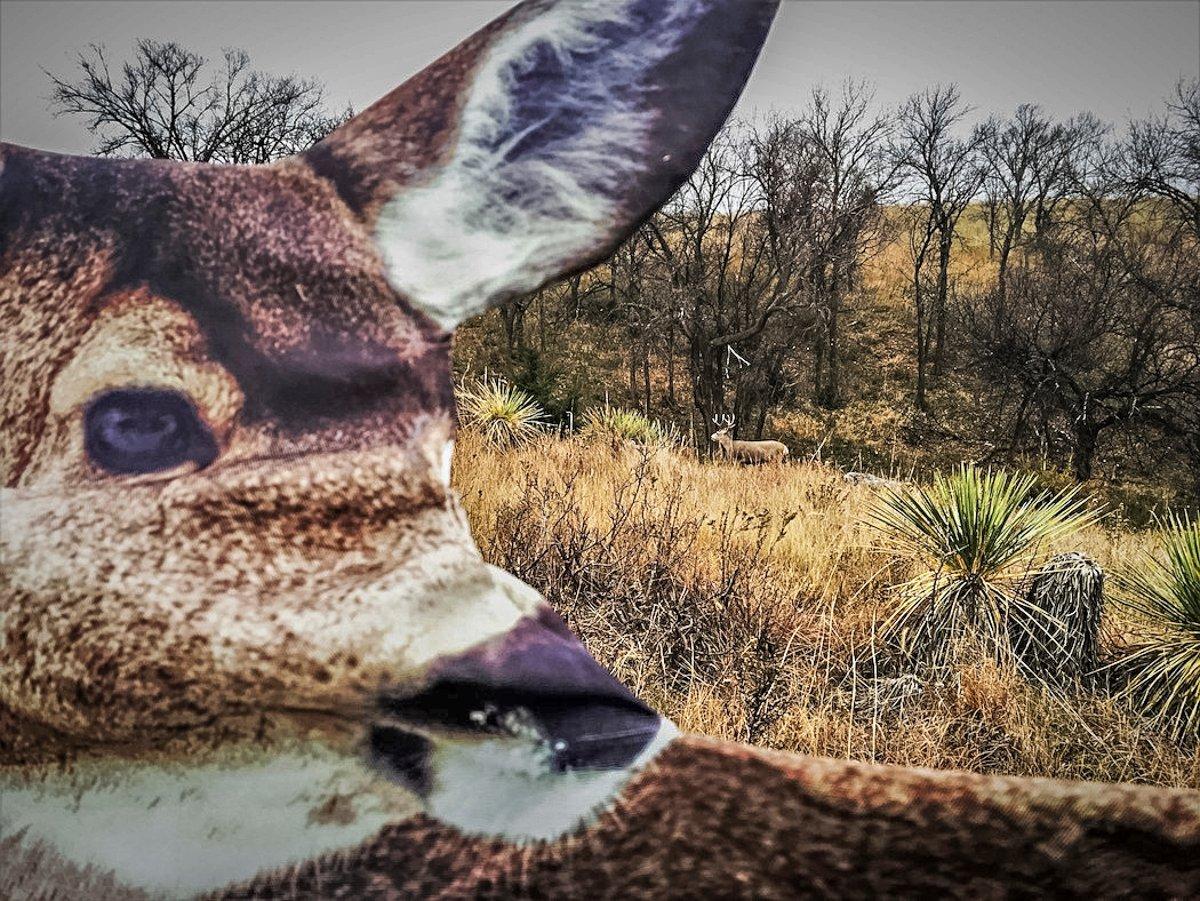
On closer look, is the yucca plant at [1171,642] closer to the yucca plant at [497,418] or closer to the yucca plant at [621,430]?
the yucca plant at [621,430]

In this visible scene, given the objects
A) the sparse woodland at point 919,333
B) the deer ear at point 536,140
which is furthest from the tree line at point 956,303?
the deer ear at point 536,140

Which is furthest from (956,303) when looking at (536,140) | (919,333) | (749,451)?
(536,140)

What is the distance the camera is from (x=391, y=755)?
27 cm

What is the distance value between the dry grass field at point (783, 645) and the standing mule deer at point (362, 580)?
6.32 feet

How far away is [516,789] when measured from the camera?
0.26 m

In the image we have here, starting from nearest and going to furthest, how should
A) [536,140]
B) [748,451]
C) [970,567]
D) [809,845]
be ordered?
[809,845] → [536,140] → [970,567] → [748,451]

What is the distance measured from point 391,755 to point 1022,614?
11.1ft

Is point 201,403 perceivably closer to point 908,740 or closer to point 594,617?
point 908,740

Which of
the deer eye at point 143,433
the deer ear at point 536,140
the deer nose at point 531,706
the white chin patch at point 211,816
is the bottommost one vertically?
the white chin patch at point 211,816

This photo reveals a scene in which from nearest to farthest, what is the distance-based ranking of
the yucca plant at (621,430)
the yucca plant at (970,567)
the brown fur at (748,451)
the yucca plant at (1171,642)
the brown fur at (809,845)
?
the brown fur at (809,845)
the yucca plant at (1171,642)
the yucca plant at (970,567)
the yucca plant at (621,430)
the brown fur at (748,451)

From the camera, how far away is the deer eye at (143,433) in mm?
293

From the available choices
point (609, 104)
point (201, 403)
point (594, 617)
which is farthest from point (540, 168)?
point (594, 617)

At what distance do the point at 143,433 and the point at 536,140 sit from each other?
0.70 feet

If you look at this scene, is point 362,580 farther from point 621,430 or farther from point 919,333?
point 919,333
